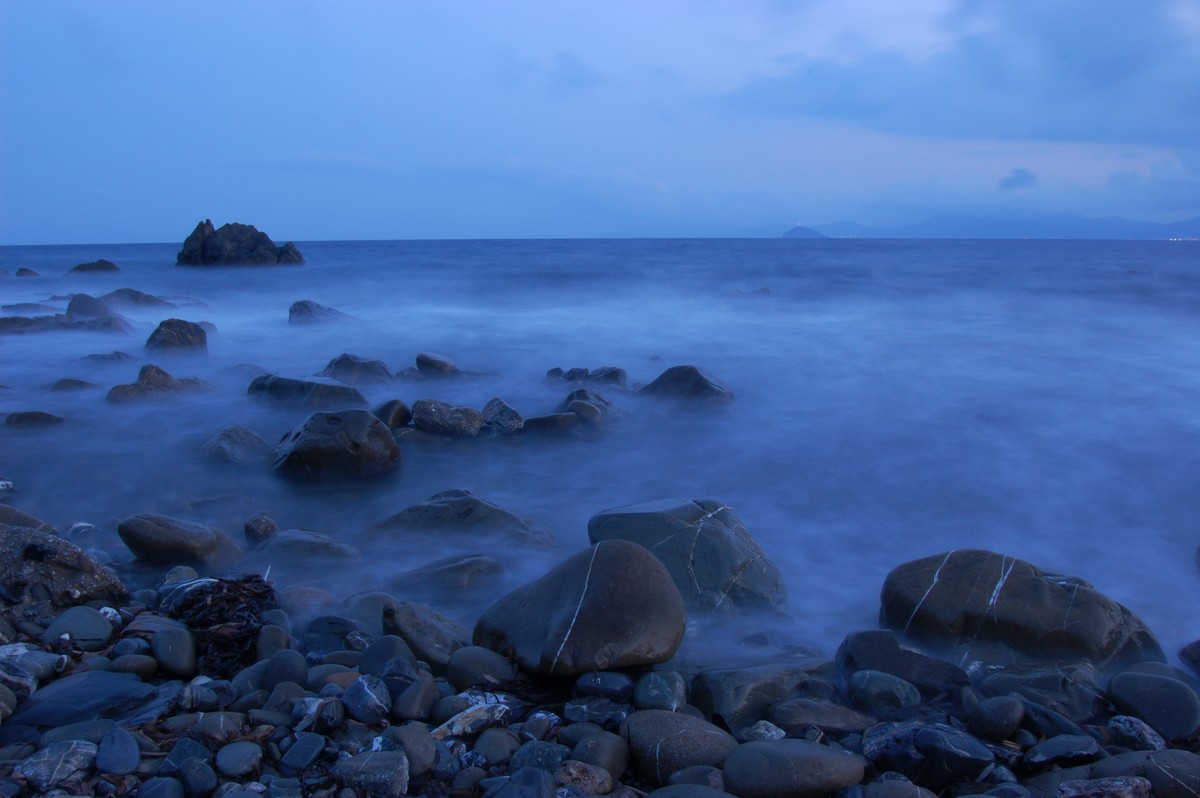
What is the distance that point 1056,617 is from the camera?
4426 mm

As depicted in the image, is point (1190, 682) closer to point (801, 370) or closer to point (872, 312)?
point (801, 370)

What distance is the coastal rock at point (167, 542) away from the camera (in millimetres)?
5254

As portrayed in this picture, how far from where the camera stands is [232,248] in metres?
39.8

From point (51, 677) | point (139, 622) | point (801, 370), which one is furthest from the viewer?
point (801, 370)

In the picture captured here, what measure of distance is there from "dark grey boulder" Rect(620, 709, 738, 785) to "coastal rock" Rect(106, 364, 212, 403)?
831cm

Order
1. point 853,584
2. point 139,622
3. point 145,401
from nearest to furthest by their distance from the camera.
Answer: point 139,622 < point 853,584 < point 145,401

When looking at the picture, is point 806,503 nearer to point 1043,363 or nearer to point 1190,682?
point 1190,682

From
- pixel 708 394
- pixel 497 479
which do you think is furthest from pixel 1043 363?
pixel 497 479

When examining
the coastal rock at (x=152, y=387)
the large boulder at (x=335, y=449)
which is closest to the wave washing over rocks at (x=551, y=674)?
the large boulder at (x=335, y=449)

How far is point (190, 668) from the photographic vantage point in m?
3.84

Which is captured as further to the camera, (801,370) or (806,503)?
(801,370)

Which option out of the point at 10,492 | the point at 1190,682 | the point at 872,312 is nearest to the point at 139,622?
the point at 10,492

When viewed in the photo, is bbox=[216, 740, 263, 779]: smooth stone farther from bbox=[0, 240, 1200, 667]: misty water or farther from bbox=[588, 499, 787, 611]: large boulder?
bbox=[588, 499, 787, 611]: large boulder

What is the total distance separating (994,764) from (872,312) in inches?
753
